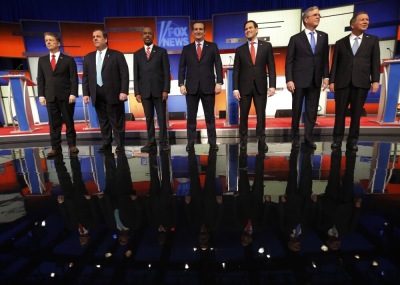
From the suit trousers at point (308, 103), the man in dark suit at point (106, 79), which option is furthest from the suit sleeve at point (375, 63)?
the man in dark suit at point (106, 79)

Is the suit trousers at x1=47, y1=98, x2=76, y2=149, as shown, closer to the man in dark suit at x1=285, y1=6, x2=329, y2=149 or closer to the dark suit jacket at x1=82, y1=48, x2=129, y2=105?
the dark suit jacket at x1=82, y1=48, x2=129, y2=105

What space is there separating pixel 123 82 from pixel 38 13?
4.87 m

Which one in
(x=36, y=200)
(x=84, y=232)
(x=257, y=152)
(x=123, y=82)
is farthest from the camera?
(x=123, y=82)

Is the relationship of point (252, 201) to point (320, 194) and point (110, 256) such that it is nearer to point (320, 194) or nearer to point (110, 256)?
point (320, 194)

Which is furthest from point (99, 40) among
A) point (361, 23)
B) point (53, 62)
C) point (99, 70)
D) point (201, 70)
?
point (361, 23)

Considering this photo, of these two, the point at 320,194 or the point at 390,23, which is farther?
the point at 390,23

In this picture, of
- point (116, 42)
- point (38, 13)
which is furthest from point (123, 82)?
point (38, 13)

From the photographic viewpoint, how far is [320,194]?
147 cm

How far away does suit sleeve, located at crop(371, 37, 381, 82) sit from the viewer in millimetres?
2445

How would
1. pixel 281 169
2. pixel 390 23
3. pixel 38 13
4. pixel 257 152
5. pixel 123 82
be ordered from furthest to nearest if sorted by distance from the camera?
pixel 38 13 → pixel 390 23 → pixel 123 82 → pixel 257 152 → pixel 281 169

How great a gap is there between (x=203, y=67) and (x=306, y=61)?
105cm

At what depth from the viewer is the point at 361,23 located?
238cm

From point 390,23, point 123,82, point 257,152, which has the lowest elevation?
point 257,152

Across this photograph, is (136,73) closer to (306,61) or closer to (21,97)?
(306,61)
